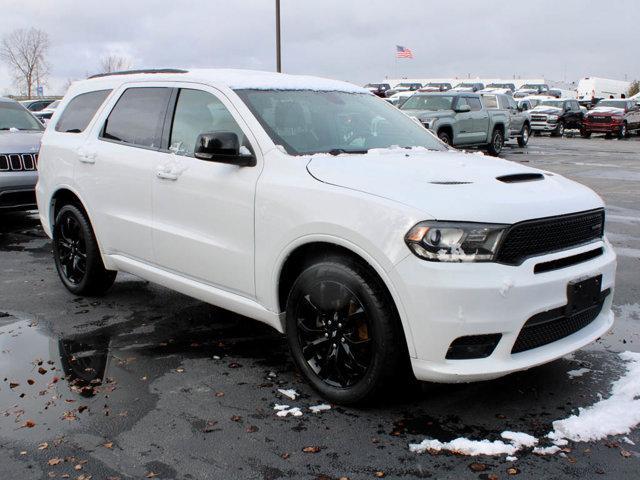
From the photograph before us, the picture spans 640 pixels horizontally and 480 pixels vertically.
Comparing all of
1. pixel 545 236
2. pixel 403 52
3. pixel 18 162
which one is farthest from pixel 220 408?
pixel 403 52

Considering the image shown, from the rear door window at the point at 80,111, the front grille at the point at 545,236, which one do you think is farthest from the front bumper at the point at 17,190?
the front grille at the point at 545,236

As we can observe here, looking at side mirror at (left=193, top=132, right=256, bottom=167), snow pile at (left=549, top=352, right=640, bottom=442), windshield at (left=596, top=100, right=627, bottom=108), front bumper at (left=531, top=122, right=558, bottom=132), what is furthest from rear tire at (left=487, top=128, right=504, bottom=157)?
side mirror at (left=193, top=132, right=256, bottom=167)

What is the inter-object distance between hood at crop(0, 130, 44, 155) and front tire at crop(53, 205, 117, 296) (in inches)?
135

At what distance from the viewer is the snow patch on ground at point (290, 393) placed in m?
3.84

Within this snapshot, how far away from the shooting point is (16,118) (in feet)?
32.9

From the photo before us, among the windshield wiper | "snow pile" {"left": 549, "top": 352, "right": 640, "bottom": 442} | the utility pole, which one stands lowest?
"snow pile" {"left": 549, "top": 352, "right": 640, "bottom": 442}

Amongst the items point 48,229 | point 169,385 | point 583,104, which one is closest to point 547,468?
point 169,385

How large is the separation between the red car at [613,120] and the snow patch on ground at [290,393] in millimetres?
31912

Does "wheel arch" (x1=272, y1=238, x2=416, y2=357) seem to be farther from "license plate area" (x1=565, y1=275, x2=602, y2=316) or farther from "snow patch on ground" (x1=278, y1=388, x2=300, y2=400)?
"license plate area" (x1=565, y1=275, x2=602, y2=316)

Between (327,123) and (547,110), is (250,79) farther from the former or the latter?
(547,110)

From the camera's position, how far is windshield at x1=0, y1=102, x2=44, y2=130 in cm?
980

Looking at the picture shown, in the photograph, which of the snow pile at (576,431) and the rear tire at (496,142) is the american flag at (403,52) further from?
the snow pile at (576,431)

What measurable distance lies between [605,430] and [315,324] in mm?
1568

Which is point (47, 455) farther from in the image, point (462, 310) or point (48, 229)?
point (48, 229)
